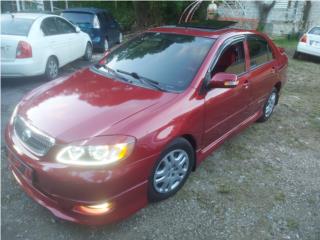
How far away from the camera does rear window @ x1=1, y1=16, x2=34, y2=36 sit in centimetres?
641

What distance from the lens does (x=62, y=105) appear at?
303cm

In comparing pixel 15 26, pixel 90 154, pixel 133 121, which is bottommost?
pixel 90 154

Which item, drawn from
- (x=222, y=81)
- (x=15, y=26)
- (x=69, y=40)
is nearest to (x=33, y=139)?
(x=222, y=81)

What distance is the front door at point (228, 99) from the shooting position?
3.52m

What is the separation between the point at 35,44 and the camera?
6.32 metres

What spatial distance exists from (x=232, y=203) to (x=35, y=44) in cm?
491

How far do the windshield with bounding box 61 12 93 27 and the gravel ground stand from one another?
6.30m

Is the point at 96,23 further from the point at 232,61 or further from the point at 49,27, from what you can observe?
the point at 232,61

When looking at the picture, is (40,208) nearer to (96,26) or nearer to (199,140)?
(199,140)

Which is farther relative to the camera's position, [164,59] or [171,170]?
[164,59]

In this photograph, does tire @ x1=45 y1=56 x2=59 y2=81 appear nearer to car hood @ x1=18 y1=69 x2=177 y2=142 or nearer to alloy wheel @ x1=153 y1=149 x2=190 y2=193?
car hood @ x1=18 y1=69 x2=177 y2=142

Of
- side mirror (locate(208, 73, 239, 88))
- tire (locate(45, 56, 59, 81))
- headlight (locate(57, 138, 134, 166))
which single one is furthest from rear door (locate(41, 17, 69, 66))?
headlight (locate(57, 138, 134, 166))

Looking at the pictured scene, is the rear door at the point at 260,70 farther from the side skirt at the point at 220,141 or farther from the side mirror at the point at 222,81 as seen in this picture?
the side mirror at the point at 222,81

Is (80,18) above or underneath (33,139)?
above
